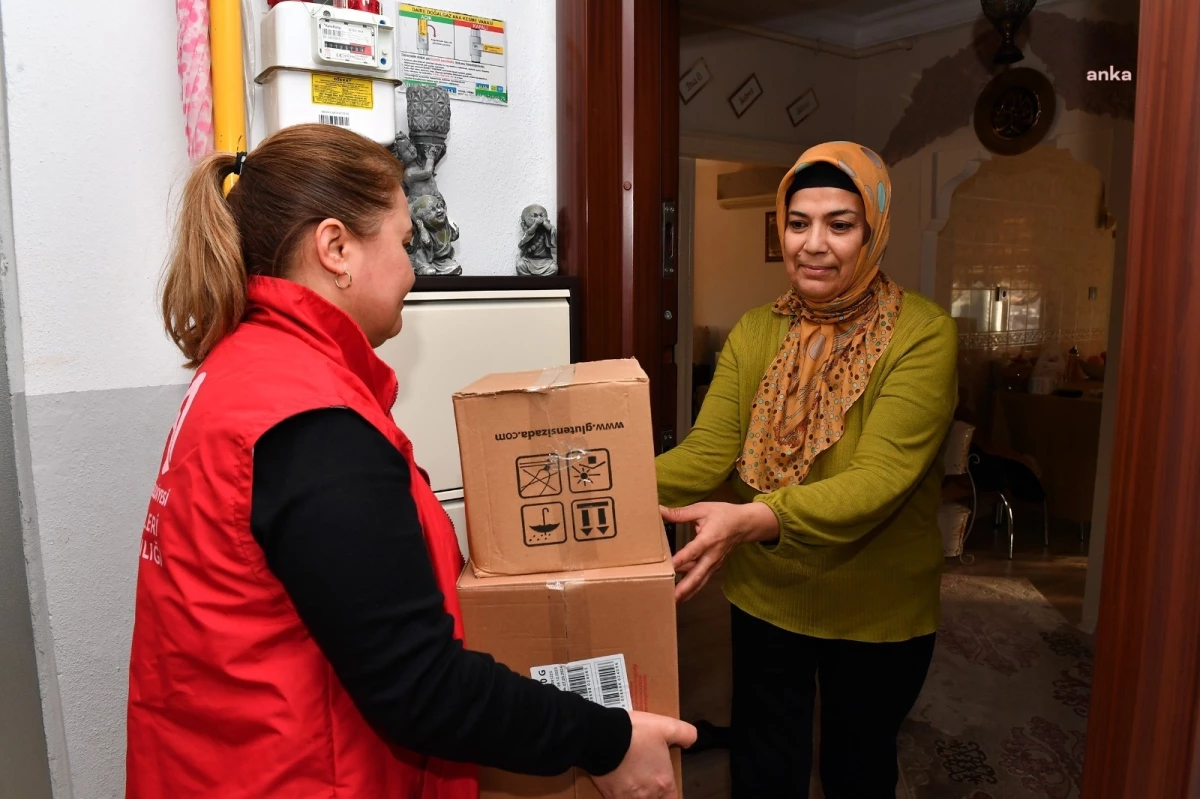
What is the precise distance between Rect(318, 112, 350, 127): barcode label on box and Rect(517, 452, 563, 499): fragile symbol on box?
0.89m

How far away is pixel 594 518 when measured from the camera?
945mm

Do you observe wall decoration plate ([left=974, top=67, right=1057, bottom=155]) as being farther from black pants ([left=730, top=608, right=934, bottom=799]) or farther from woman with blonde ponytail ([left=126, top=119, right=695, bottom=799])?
woman with blonde ponytail ([left=126, top=119, right=695, bottom=799])

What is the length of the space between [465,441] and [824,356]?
0.76m

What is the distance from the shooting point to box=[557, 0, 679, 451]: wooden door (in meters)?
1.76

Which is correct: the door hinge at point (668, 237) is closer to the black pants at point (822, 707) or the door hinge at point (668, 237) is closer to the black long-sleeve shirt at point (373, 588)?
the black pants at point (822, 707)

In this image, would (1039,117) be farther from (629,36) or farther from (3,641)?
(3,641)

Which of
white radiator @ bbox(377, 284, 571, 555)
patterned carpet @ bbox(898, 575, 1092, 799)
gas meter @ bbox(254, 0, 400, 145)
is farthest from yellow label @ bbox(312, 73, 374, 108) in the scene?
patterned carpet @ bbox(898, 575, 1092, 799)

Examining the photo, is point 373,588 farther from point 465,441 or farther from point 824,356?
point 824,356

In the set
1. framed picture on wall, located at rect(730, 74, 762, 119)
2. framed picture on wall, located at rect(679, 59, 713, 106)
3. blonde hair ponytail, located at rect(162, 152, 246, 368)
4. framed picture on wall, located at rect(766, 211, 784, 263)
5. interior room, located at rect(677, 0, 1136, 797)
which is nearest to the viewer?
blonde hair ponytail, located at rect(162, 152, 246, 368)

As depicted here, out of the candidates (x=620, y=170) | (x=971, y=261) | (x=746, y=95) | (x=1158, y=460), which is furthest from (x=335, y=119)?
(x=971, y=261)

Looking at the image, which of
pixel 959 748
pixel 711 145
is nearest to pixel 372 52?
pixel 959 748

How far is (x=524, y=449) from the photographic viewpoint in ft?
3.05

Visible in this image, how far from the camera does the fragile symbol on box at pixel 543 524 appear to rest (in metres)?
0.94

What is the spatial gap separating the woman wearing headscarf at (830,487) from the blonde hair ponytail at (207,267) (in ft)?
2.34
